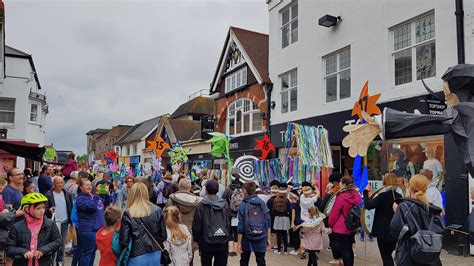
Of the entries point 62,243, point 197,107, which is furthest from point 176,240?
point 197,107

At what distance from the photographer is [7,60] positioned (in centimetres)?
2019

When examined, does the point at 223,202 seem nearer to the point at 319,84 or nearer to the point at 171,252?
the point at 171,252

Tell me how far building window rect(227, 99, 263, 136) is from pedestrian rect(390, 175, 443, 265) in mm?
13108

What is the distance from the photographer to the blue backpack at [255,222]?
19.2 feet

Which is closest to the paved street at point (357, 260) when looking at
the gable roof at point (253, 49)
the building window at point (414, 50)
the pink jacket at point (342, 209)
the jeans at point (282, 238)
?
the jeans at point (282, 238)

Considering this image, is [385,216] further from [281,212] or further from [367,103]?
[281,212]

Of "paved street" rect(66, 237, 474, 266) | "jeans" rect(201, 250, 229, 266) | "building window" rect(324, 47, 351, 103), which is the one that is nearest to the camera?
"jeans" rect(201, 250, 229, 266)

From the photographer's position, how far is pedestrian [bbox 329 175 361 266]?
6102 mm

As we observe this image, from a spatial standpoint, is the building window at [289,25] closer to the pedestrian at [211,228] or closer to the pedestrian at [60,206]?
the pedestrian at [60,206]

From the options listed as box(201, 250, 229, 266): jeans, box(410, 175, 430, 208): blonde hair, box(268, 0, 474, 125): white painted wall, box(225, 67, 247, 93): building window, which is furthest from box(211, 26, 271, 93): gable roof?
box(410, 175, 430, 208): blonde hair

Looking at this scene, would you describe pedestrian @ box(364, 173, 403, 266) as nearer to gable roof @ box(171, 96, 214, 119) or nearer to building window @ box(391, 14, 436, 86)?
building window @ box(391, 14, 436, 86)

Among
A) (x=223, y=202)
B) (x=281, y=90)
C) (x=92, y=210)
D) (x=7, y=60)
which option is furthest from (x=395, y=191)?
(x=7, y=60)

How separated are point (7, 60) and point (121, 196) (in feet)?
48.0

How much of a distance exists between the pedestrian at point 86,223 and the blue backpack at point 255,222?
2.35 metres
